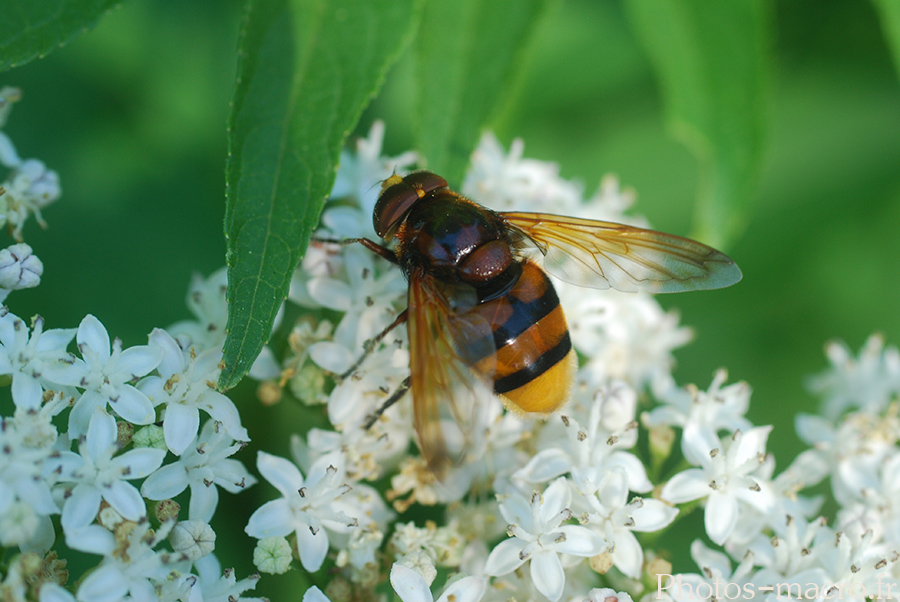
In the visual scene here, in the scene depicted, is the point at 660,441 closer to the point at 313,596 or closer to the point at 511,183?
the point at 511,183

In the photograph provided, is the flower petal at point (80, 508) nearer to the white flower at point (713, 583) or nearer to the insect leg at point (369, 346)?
the insect leg at point (369, 346)

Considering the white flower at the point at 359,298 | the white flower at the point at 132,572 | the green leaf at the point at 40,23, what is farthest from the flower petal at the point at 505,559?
the green leaf at the point at 40,23

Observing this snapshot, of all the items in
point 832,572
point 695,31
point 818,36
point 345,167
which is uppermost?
point 818,36

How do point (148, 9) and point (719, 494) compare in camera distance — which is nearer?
point (719, 494)

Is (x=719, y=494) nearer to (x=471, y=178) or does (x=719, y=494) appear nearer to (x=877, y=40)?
(x=471, y=178)

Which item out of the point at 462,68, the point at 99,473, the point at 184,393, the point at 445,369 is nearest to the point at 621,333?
the point at 462,68

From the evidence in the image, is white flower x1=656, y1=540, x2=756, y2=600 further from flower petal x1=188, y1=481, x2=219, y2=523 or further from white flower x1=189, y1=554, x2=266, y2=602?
flower petal x1=188, y1=481, x2=219, y2=523

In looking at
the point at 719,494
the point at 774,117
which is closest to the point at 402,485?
the point at 719,494
